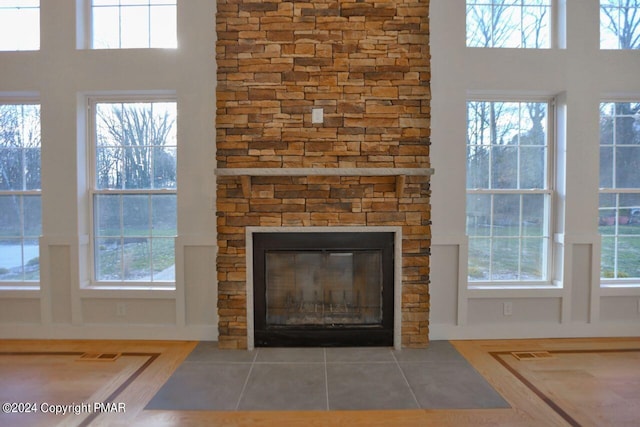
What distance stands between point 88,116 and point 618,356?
4960 millimetres

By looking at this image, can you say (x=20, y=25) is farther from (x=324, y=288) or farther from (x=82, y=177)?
(x=324, y=288)

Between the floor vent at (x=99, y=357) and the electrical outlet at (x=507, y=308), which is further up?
the electrical outlet at (x=507, y=308)

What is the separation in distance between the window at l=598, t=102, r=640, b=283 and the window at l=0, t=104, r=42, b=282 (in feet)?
17.4

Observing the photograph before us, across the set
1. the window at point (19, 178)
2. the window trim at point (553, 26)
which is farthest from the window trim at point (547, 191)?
the window at point (19, 178)

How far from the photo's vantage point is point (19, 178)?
11.1ft

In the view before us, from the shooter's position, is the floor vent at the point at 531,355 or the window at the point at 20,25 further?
the window at the point at 20,25

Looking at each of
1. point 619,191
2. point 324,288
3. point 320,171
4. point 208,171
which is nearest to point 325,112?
point 320,171

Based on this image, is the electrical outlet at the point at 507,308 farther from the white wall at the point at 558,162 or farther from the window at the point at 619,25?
the window at the point at 619,25

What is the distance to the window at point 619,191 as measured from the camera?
338 cm

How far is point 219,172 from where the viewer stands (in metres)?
2.79

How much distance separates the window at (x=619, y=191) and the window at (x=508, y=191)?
0.56 metres

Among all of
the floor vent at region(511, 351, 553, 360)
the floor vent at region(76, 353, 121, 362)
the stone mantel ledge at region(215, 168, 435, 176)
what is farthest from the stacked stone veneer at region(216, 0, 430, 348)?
the floor vent at region(511, 351, 553, 360)

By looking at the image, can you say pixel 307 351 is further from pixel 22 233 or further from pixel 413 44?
pixel 22 233

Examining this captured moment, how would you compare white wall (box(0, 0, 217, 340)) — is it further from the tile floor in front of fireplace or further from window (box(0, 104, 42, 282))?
the tile floor in front of fireplace
